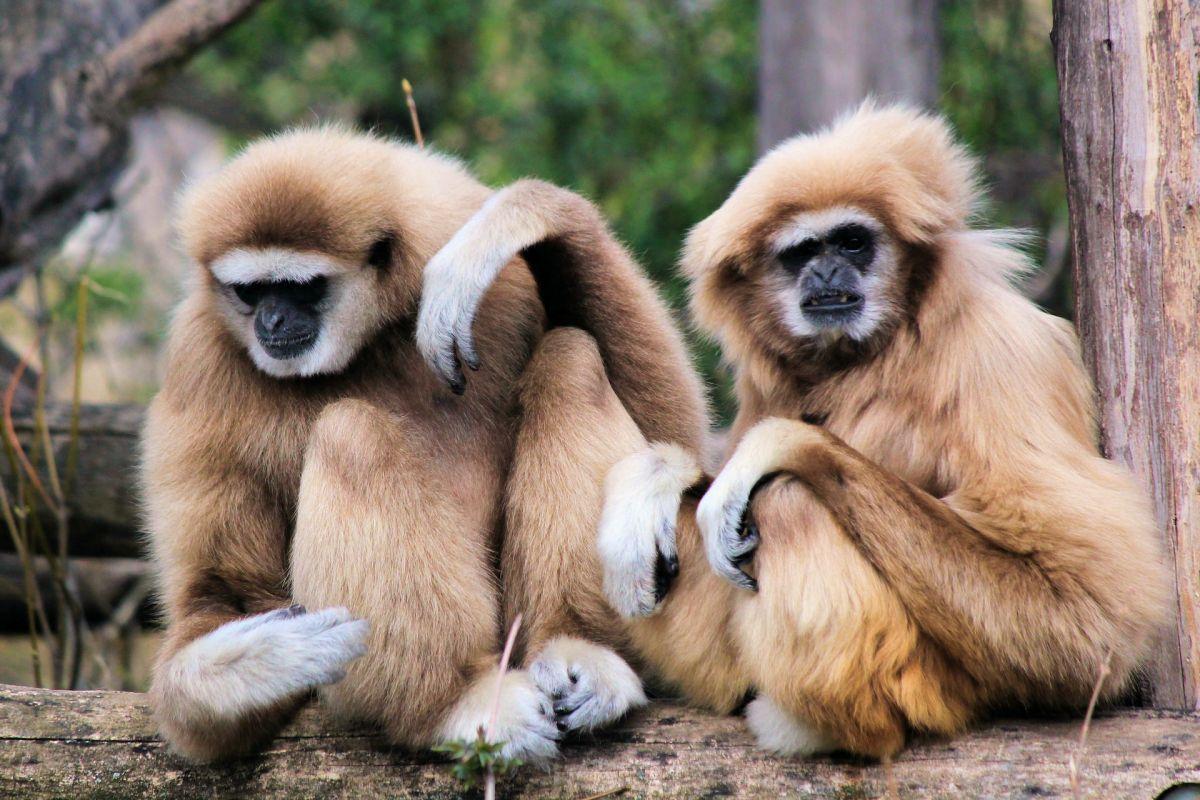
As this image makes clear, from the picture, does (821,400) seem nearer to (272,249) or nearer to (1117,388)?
(1117,388)

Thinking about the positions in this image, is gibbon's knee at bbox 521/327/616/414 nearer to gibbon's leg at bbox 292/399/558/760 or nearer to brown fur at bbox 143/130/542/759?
brown fur at bbox 143/130/542/759

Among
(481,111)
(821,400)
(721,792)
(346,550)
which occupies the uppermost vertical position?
(481,111)

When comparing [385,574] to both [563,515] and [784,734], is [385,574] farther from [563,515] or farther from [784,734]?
[784,734]

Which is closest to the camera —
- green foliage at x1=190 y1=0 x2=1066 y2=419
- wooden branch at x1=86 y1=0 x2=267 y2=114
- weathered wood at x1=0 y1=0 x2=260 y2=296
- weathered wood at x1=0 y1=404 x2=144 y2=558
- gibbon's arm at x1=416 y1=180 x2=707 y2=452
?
gibbon's arm at x1=416 y1=180 x2=707 y2=452

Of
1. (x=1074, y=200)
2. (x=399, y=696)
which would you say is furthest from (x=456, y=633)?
(x=1074, y=200)

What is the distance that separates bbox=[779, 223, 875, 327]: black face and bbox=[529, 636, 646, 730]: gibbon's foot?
137 centimetres

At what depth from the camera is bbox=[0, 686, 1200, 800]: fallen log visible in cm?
356

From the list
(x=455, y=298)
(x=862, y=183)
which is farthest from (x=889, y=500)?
(x=455, y=298)

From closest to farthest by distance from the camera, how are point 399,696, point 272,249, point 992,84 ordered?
1. point 399,696
2. point 272,249
3. point 992,84

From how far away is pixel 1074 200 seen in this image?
442 cm

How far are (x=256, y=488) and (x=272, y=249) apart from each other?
0.86 m

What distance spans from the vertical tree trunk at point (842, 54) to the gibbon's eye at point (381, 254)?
20.2ft

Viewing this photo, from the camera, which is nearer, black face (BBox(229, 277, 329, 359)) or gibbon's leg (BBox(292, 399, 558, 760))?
gibbon's leg (BBox(292, 399, 558, 760))

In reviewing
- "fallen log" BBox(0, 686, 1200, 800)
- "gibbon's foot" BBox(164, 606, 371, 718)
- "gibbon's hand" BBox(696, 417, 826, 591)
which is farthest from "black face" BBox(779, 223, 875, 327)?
"gibbon's foot" BBox(164, 606, 371, 718)
